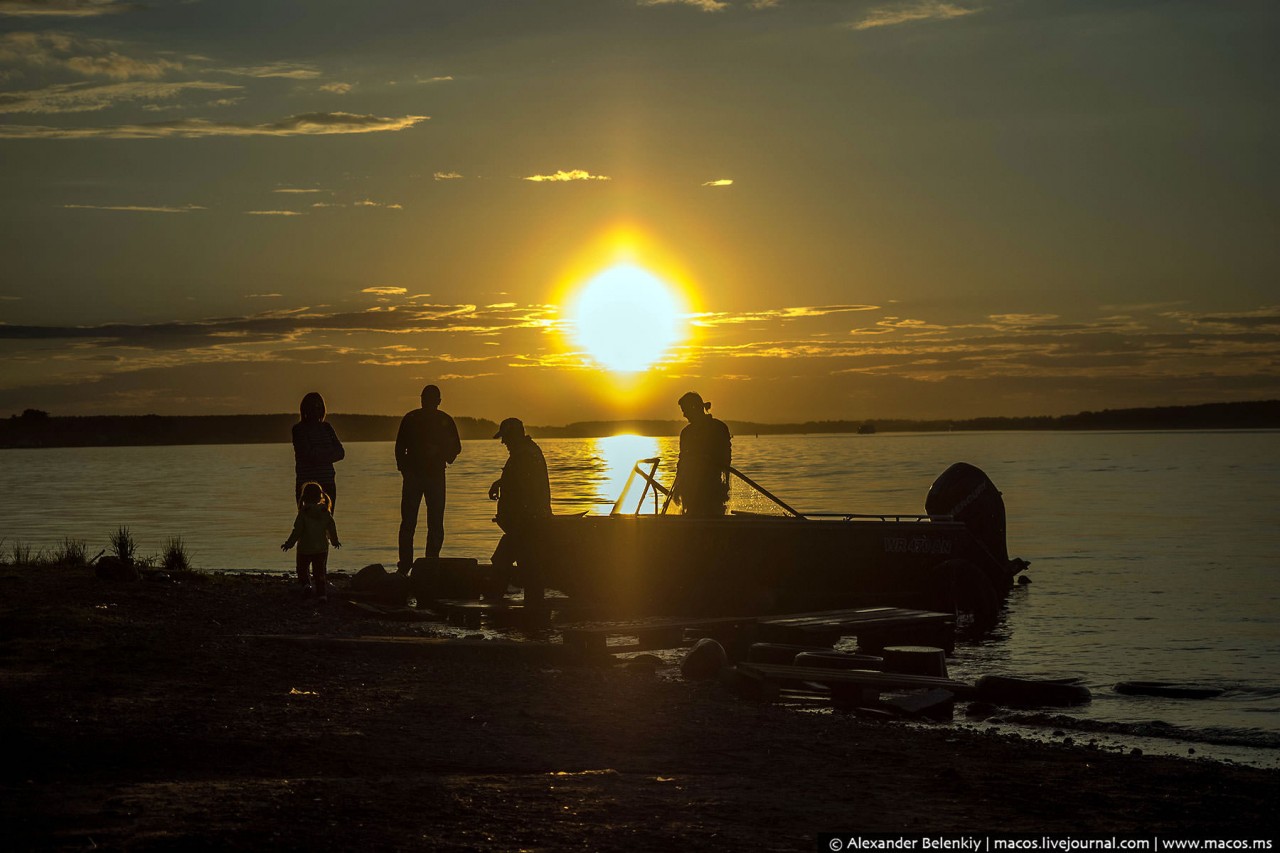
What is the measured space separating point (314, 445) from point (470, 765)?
7.03 metres

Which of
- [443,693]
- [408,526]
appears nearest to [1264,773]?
[443,693]

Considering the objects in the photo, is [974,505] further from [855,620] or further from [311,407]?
[311,407]

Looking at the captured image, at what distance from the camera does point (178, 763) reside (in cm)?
597

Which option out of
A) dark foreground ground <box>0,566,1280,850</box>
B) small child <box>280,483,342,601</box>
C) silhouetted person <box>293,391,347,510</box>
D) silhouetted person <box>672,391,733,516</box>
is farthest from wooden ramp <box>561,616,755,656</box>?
silhouetted person <box>293,391,347,510</box>

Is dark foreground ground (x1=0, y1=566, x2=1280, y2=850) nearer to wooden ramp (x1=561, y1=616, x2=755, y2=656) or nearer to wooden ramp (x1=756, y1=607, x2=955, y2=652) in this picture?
wooden ramp (x1=561, y1=616, x2=755, y2=656)

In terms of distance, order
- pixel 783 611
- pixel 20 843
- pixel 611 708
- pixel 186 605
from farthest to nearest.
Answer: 1. pixel 783 611
2. pixel 186 605
3. pixel 611 708
4. pixel 20 843

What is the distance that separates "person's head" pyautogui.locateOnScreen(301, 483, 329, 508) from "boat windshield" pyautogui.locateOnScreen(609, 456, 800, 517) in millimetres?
3695

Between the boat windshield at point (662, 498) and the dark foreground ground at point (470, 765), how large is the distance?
17.2 feet

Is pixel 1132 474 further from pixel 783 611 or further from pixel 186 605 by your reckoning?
pixel 186 605

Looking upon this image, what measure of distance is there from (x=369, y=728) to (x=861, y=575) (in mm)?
8760

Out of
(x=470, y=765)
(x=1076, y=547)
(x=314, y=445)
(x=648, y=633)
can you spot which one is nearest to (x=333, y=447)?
(x=314, y=445)

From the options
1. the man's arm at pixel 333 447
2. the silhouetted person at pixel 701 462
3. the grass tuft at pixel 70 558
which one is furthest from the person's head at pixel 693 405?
the grass tuft at pixel 70 558

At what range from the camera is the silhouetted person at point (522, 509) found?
47.7 ft

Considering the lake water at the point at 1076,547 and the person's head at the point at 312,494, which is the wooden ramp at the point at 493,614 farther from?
the lake water at the point at 1076,547
